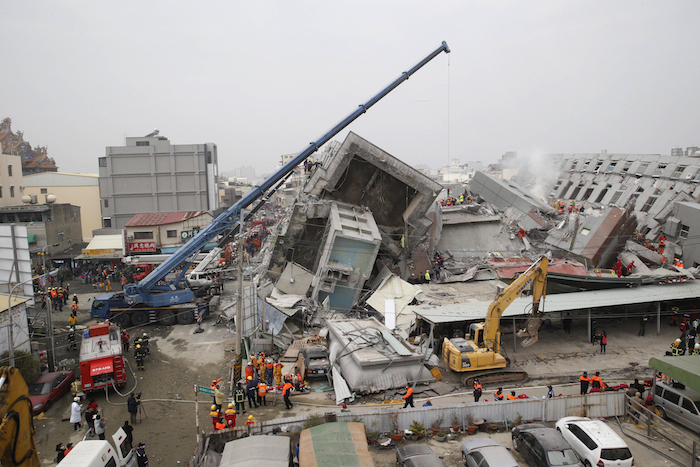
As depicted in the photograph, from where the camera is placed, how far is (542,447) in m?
9.48

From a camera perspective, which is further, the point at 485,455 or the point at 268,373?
the point at 268,373

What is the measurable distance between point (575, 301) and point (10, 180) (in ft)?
158

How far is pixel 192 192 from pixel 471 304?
128 feet

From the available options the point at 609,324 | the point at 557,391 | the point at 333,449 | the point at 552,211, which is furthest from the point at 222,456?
the point at 552,211

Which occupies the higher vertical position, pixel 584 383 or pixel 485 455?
pixel 485 455

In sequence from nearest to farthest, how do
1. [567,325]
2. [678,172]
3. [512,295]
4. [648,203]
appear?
1. [512,295]
2. [567,325]
3. [678,172]
4. [648,203]

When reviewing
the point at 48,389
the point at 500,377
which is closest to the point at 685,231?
the point at 500,377

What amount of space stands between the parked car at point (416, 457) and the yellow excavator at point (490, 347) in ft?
16.9

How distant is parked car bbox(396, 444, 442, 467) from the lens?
9.02 m

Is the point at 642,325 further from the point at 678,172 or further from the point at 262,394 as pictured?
the point at 678,172

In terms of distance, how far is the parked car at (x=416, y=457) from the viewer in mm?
9019

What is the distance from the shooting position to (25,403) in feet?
27.4

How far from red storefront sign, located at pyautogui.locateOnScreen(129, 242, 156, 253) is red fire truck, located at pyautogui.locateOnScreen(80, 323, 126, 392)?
69.6 feet

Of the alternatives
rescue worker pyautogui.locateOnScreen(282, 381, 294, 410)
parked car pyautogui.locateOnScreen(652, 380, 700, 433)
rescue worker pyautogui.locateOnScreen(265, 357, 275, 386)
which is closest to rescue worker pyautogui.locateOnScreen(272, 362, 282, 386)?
rescue worker pyautogui.locateOnScreen(265, 357, 275, 386)
